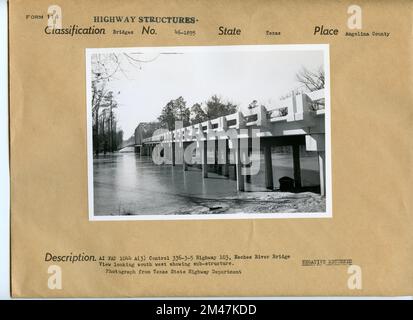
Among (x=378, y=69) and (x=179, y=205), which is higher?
(x=378, y=69)

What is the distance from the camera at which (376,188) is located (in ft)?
2.26

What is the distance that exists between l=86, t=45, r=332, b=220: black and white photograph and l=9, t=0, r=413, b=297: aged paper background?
0.7 inches

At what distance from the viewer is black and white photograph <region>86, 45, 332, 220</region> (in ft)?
2.24

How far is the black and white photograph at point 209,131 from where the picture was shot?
26.8 inches

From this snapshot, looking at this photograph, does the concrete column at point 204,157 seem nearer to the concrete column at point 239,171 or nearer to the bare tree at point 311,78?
the concrete column at point 239,171

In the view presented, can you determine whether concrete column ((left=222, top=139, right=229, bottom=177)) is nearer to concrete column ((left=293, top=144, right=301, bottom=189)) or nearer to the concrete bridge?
the concrete bridge

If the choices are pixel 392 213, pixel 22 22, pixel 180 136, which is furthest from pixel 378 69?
pixel 22 22

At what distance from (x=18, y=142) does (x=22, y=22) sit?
192 millimetres

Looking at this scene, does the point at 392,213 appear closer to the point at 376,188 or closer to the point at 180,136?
the point at 376,188

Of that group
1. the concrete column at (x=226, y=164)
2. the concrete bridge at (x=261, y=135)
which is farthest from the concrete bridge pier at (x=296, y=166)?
the concrete column at (x=226, y=164)

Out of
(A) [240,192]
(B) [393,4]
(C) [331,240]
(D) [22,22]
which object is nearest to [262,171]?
(A) [240,192]

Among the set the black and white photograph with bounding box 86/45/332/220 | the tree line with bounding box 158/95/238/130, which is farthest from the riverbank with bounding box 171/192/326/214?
the tree line with bounding box 158/95/238/130

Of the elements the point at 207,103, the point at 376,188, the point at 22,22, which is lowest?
the point at 376,188

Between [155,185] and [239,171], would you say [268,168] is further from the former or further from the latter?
[155,185]
